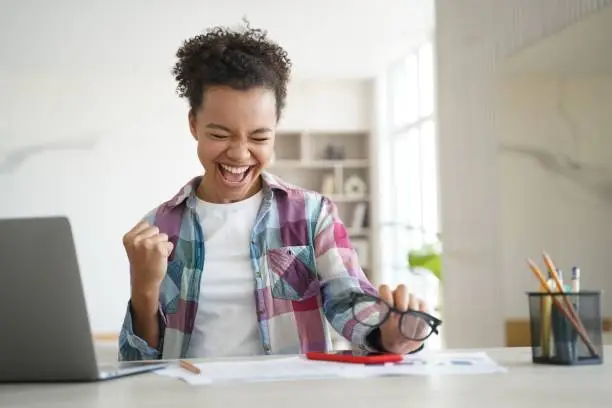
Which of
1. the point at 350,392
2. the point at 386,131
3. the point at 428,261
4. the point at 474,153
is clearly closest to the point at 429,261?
the point at 428,261

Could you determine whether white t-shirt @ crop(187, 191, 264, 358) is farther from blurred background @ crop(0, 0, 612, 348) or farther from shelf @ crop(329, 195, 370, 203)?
shelf @ crop(329, 195, 370, 203)

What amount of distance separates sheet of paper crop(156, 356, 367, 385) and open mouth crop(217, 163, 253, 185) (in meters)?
0.50

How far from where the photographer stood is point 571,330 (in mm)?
1297

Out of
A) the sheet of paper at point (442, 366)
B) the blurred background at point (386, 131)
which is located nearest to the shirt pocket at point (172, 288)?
the sheet of paper at point (442, 366)

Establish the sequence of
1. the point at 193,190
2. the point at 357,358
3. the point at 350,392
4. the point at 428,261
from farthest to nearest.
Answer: the point at 428,261
the point at 193,190
the point at 357,358
the point at 350,392

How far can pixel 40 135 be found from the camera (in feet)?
26.0

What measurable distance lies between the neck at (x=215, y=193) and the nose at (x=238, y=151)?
130 millimetres

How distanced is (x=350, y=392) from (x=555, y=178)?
2.09m

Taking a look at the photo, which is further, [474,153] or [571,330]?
[474,153]

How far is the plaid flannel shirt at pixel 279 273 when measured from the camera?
171 centimetres

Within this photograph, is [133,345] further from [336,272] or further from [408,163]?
[408,163]

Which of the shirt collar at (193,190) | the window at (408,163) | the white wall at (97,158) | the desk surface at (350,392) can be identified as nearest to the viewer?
the desk surface at (350,392)

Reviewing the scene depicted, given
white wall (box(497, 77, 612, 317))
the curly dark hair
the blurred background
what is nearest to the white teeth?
the curly dark hair

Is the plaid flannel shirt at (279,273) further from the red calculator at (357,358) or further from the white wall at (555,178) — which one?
the white wall at (555,178)
